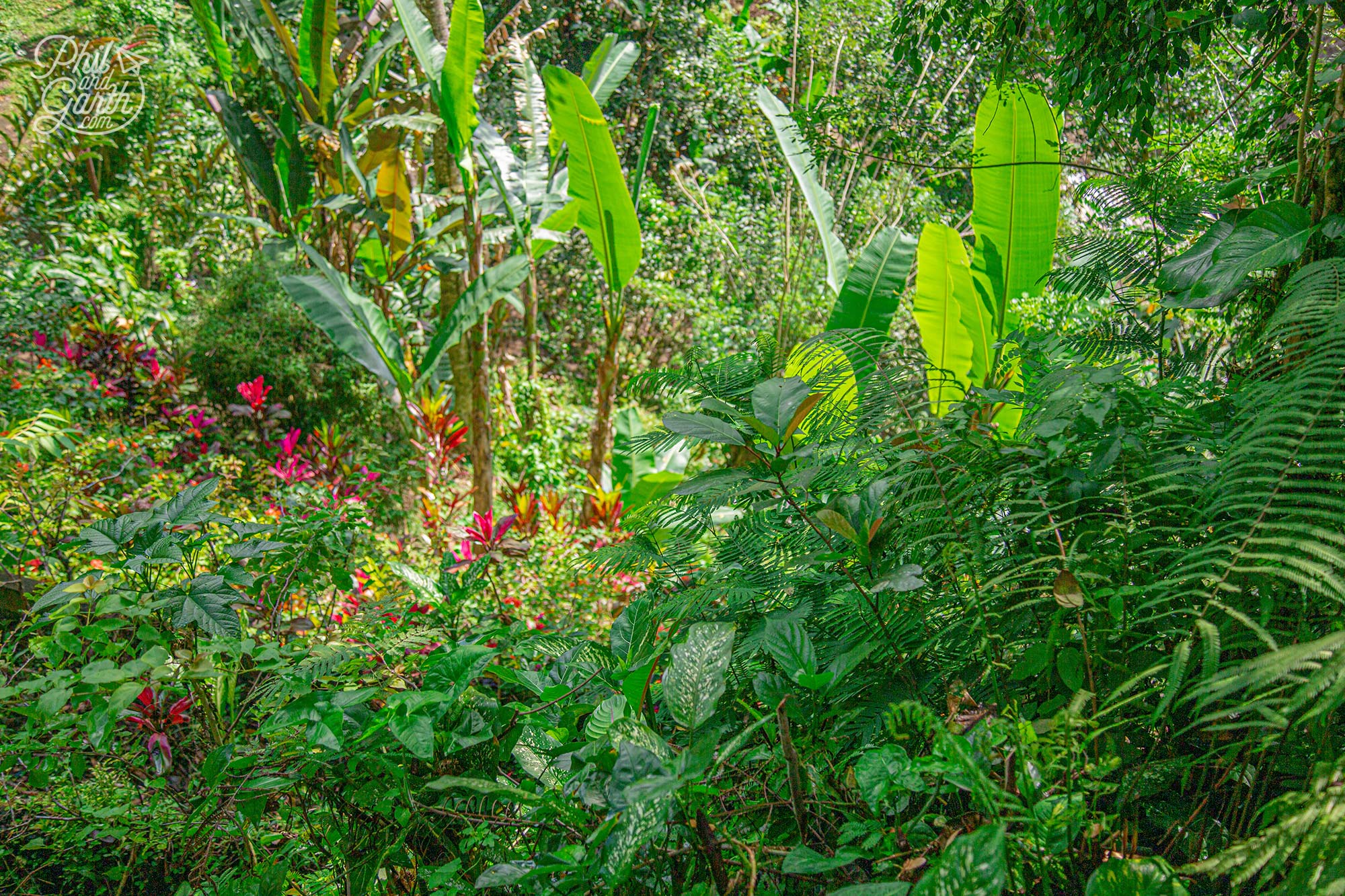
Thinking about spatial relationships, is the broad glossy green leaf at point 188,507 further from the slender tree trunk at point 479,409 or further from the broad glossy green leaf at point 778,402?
the slender tree trunk at point 479,409

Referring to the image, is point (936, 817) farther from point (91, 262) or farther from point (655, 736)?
point (91, 262)

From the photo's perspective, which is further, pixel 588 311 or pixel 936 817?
pixel 588 311

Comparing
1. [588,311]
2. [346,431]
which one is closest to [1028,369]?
[346,431]

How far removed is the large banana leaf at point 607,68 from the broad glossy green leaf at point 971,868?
16.2 ft

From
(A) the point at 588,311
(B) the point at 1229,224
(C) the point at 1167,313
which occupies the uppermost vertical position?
(B) the point at 1229,224

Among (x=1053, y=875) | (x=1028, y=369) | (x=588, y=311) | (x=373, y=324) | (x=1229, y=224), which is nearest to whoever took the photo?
(x=1053, y=875)

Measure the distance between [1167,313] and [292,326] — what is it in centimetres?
581

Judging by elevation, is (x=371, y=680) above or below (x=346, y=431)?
above

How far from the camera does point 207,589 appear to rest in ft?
3.77

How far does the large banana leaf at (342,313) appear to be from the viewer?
4133mm

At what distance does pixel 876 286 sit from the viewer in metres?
3.55

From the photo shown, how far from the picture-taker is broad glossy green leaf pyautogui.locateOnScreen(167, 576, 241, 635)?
111 cm

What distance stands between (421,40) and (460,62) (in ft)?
0.88

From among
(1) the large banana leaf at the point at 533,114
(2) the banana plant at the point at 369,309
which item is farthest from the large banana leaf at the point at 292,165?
(1) the large banana leaf at the point at 533,114
